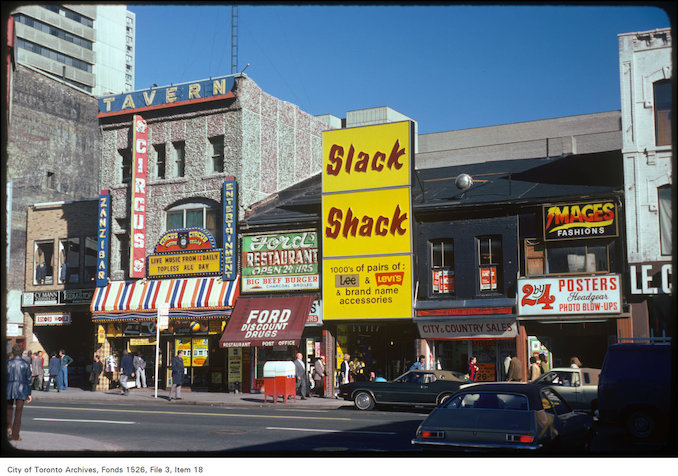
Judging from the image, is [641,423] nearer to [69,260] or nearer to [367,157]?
[367,157]

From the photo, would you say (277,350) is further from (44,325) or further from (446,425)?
(446,425)

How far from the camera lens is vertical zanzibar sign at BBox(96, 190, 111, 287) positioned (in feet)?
123

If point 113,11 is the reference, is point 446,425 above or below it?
below

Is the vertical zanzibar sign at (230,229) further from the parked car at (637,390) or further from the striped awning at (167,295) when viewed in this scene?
the parked car at (637,390)

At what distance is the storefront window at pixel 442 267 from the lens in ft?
102

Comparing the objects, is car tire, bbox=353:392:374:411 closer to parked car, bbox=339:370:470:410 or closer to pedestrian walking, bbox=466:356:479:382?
parked car, bbox=339:370:470:410

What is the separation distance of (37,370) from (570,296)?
78.5 feet

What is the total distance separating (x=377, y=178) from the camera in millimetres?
31859

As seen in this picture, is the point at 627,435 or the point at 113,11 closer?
the point at 627,435

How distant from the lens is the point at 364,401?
986 inches

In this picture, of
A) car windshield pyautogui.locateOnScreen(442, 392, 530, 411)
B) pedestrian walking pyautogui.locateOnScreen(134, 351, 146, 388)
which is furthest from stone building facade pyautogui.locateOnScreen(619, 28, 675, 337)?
pedestrian walking pyautogui.locateOnScreen(134, 351, 146, 388)

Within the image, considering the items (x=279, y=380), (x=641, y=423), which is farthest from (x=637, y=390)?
(x=279, y=380)
